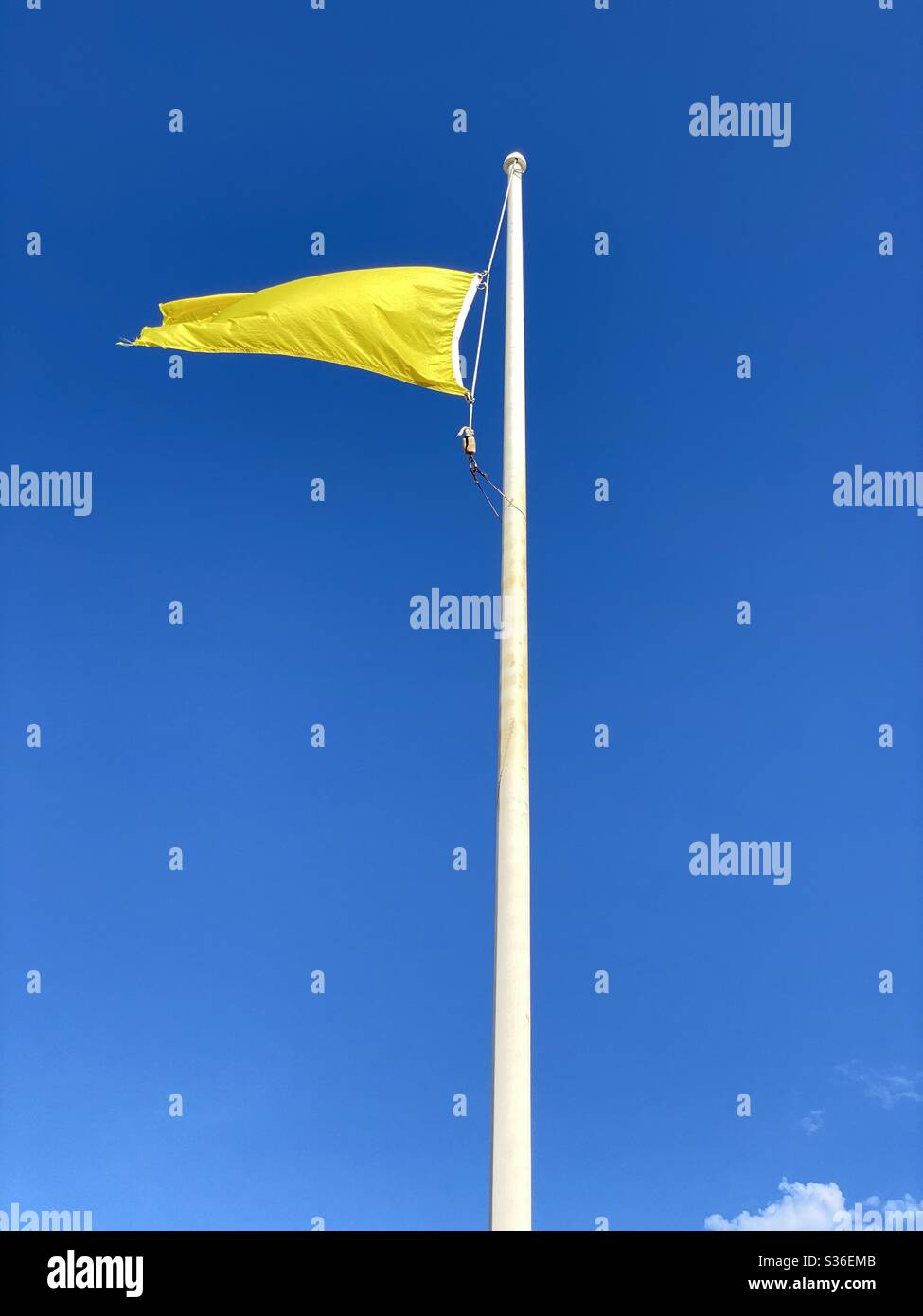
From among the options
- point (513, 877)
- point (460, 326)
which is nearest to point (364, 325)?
point (460, 326)

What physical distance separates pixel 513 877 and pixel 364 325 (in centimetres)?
669

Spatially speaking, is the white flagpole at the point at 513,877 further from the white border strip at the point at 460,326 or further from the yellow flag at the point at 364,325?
the yellow flag at the point at 364,325

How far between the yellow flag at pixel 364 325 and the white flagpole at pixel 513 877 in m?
0.94

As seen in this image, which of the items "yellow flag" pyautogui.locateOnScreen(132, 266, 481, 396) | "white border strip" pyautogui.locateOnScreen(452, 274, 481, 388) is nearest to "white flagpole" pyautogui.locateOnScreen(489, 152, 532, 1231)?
"white border strip" pyautogui.locateOnScreen(452, 274, 481, 388)

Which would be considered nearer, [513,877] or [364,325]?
[513,877]

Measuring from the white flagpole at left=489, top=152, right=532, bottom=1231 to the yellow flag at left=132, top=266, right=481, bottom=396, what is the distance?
94 centimetres

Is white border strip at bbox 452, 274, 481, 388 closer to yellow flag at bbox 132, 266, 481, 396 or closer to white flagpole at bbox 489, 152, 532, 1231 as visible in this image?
yellow flag at bbox 132, 266, 481, 396

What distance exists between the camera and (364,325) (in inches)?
590

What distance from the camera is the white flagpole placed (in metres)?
10.9

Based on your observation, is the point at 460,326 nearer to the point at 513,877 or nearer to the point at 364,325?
the point at 364,325
